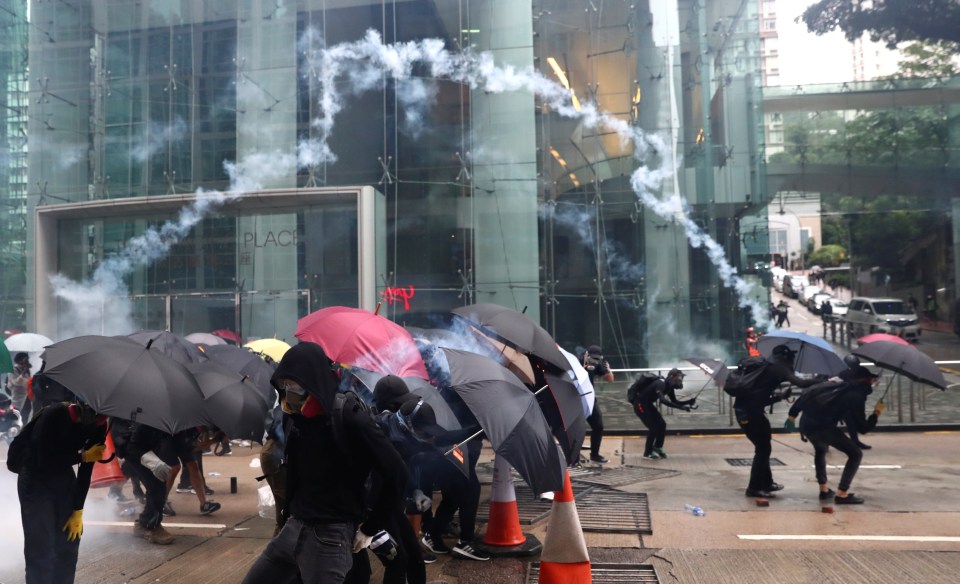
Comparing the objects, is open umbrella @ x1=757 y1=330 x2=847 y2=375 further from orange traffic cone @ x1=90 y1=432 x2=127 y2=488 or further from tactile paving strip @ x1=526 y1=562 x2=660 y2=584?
orange traffic cone @ x1=90 y1=432 x2=127 y2=488

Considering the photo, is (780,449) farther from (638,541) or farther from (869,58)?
(869,58)

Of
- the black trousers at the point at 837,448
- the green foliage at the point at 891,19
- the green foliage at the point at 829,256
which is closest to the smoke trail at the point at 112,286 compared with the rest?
the black trousers at the point at 837,448

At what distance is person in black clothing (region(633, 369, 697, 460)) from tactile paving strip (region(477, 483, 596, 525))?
7.24ft

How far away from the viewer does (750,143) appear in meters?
18.5

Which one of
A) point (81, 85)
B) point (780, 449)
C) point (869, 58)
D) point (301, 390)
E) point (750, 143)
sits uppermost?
point (869, 58)

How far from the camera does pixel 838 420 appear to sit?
820 cm

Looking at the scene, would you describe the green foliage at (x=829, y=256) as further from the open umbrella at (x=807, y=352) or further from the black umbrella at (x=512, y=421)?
the black umbrella at (x=512, y=421)

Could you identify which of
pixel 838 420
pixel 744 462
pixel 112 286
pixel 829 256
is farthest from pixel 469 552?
pixel 829 256

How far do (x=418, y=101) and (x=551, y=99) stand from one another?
3.13m

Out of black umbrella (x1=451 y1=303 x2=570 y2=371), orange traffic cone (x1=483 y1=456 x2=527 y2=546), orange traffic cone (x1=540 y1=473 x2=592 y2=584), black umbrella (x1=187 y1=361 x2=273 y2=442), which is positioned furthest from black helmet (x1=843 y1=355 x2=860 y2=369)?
black umbrella (x1=187 y1=361 x2=273 y2=442)

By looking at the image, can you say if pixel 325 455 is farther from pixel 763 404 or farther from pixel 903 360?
pixel 903 360

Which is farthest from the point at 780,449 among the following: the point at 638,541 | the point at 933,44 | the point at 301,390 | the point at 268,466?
the point at 933,44

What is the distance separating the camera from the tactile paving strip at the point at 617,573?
5824 millimetres

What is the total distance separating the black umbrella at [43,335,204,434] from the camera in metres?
5.00
